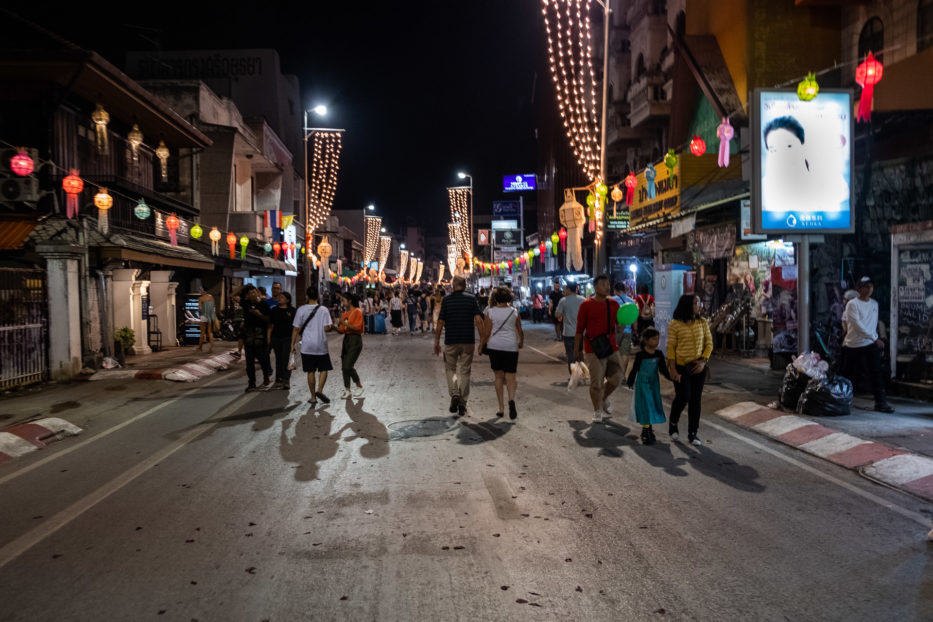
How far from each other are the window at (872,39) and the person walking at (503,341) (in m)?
10.4

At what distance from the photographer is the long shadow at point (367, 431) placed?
7.96 metres

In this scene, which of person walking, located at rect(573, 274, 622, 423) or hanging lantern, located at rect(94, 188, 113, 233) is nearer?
person walking, located at rect(573, 274, 622, 423)

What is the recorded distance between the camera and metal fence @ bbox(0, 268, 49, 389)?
13.3 m

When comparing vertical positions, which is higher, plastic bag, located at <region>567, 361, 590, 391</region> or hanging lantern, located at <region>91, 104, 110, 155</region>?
hanging lantern, located at <region>91, 104, 110, 155</region>

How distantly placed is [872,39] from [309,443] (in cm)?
1479

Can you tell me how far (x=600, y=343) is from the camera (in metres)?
9.89

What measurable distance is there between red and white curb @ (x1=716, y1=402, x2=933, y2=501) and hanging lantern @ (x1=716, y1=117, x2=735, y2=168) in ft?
23.0

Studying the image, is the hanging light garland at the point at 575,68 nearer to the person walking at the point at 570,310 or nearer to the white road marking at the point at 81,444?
the person walking at the point at 570,310

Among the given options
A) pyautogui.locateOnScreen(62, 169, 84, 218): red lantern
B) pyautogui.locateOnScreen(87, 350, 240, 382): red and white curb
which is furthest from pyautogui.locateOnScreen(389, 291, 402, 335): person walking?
pyautogui.locateOnScreen(62, 169, 84, 218): red lantern

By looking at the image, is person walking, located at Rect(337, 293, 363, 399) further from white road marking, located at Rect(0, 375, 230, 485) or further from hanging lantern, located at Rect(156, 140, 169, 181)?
hanging lantern, located at Rect(156, 140, 169, 181)

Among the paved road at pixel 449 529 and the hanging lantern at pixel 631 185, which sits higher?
the hanging lantern at pixel 631 185

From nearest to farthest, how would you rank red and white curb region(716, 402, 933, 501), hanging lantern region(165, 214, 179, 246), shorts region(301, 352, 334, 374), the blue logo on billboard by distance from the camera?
red and white curb region(716, 402, 933, 501) < shorts region(301, 352, 334, 374) < hanging lantern region(165, 214, 179, 246) < the blue logo on billboard

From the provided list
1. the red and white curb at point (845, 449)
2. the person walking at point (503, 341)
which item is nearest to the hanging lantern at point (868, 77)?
the red and white curb at point (845, 449)

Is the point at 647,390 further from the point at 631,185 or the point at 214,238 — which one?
the point at 214,238
